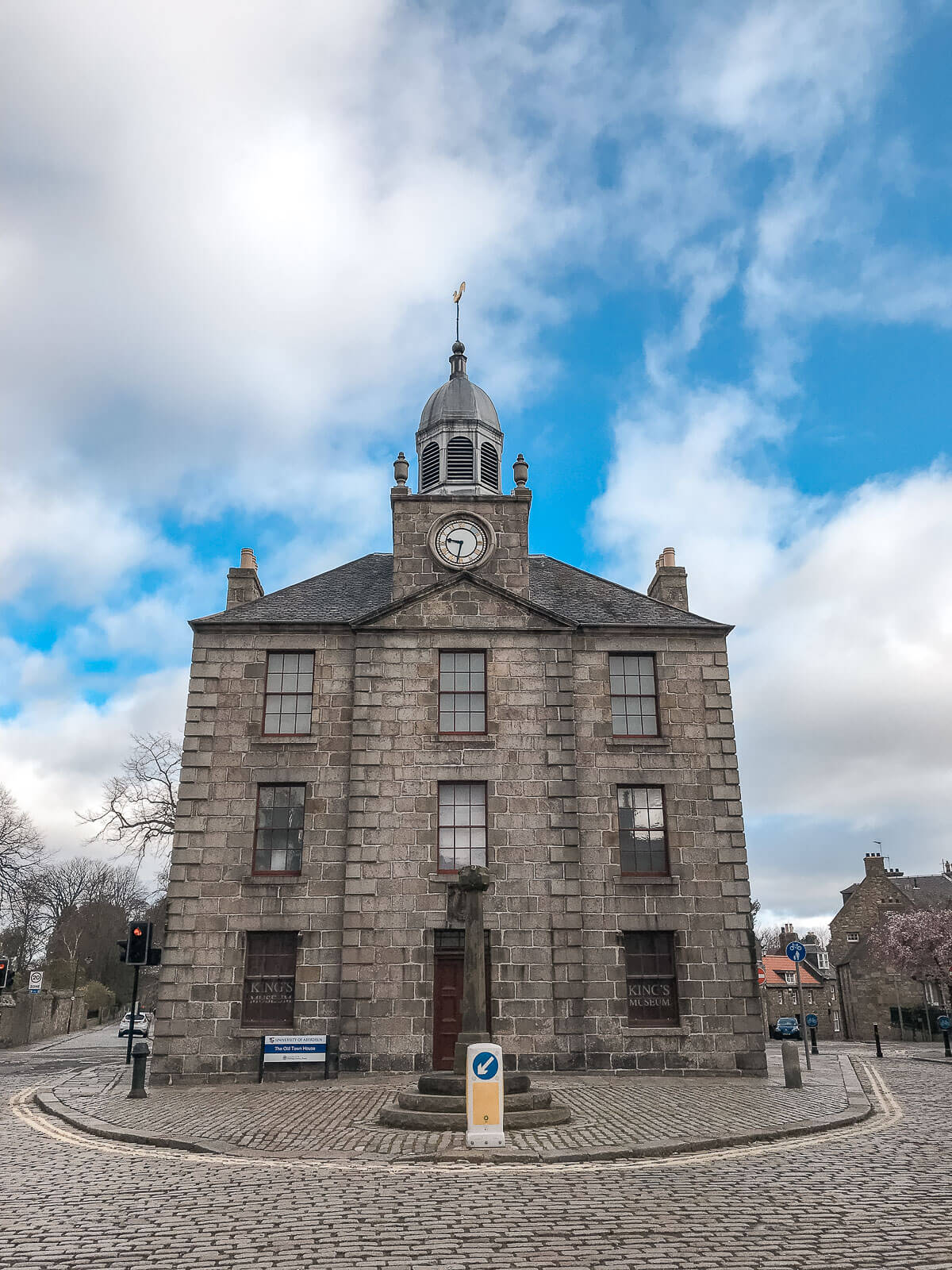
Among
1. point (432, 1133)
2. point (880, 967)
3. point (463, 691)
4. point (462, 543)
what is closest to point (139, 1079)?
point (432, 1133)

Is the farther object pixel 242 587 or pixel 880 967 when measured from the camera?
pixel 880 967

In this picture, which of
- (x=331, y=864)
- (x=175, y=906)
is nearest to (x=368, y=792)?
(x=331, y=864)

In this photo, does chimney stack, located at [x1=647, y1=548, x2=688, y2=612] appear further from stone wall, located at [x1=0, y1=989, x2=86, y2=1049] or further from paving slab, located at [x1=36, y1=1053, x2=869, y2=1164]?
stone wall, located at [x1=0, y1=989, x2=86, y2=1049]

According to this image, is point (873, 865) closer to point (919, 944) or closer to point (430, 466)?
point (919, 944)

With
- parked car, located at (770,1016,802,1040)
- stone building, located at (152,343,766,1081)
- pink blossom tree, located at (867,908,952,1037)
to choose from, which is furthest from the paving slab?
parked car, located at (770,1016,802,1040)

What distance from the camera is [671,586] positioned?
2556cm

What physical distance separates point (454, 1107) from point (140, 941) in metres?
8.59

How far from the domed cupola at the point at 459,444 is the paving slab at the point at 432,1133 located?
52.8ft

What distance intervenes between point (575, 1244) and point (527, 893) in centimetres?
1339

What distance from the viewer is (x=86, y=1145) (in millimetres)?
12031

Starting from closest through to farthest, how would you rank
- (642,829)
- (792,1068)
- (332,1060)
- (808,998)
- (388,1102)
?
1. (388,1102)
2. (792,1068)
3. (332,1060)
4. (642,829)
5. (808,998)

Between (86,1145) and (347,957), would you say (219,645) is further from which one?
(86,1145)

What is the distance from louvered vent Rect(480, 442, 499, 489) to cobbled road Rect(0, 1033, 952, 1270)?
65.5 ft

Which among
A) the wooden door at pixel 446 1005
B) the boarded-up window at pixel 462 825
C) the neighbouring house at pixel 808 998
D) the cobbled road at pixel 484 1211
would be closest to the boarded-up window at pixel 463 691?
the boarded-up window at pixel 462 825
